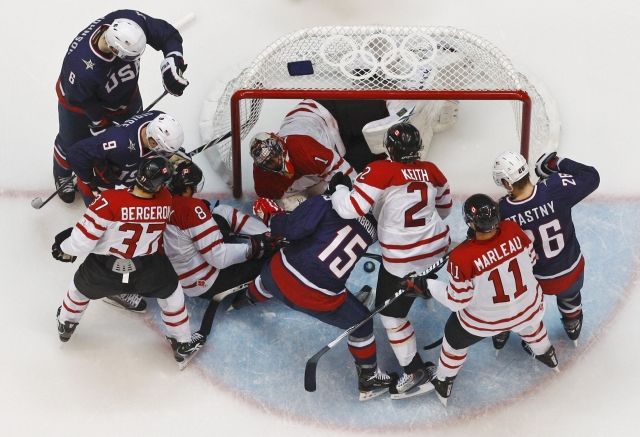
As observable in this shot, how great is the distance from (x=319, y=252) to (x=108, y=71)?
3.28ft

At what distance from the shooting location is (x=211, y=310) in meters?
3.93

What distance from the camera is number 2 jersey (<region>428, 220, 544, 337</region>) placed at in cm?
327

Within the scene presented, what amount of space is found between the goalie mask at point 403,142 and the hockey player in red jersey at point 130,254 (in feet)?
2.32

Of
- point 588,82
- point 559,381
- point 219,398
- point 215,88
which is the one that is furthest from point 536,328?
point 215,88

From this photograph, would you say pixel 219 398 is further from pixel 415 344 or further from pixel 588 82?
pixel 588 82

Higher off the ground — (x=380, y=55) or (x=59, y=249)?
(x=380, y=55)

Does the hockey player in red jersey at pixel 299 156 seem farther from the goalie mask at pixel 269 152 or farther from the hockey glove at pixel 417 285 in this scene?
the hockey glove at pixel 417 285

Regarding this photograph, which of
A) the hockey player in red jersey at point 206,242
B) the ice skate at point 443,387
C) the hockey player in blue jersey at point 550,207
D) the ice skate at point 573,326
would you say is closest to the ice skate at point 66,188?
the hockey player in red jersey at point 206,242

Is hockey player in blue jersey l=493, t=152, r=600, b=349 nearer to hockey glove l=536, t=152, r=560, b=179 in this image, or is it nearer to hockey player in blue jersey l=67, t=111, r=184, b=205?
hockey glove l=536, t=152, r=560, b=179

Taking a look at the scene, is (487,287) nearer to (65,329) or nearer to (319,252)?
(319,252)

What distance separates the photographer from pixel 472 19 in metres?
4.73

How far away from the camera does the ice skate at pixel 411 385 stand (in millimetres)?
3723

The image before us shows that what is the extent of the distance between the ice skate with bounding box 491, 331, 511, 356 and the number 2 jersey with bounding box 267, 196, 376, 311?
0.57 metres

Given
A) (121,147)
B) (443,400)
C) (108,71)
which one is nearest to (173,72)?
(108,71)
